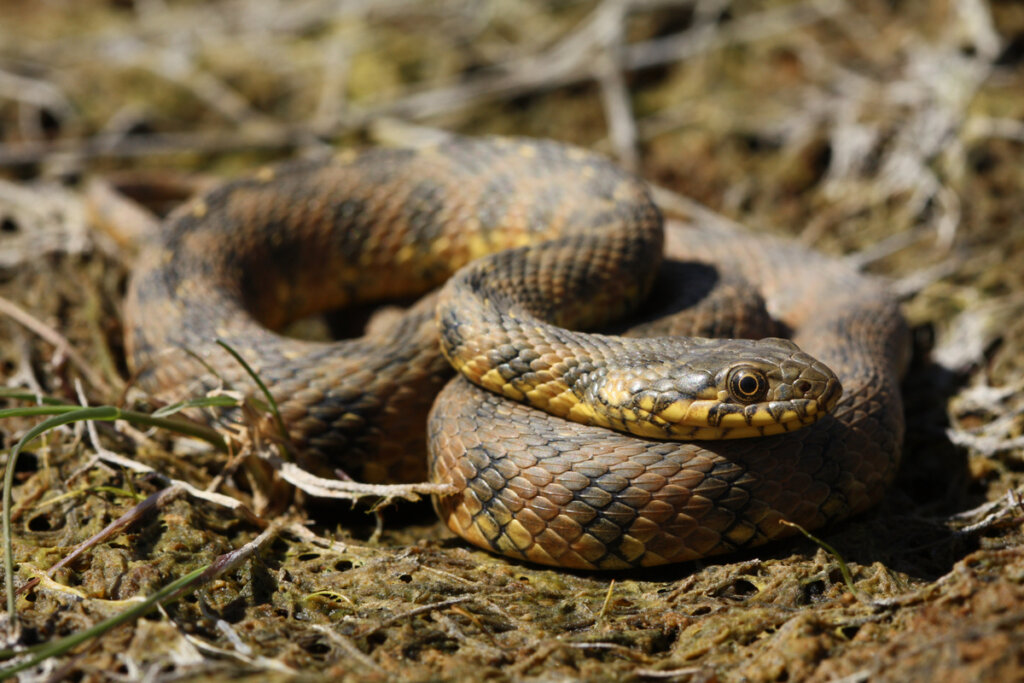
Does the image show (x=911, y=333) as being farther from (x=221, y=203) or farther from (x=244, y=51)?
(x=244, y=51)

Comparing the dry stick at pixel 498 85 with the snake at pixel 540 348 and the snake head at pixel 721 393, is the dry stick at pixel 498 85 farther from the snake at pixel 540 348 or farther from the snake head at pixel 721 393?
the snake head at pixel 721 393

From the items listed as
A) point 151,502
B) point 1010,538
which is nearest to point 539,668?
point 151,502

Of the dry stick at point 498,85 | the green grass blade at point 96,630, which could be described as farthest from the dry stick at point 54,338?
the dry stick at point 498,85

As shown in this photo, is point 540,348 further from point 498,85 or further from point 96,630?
point 498,85

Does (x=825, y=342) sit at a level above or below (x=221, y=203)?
below

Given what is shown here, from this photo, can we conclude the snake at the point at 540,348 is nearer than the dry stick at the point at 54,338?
Yes

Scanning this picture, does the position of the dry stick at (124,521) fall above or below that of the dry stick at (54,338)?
below
